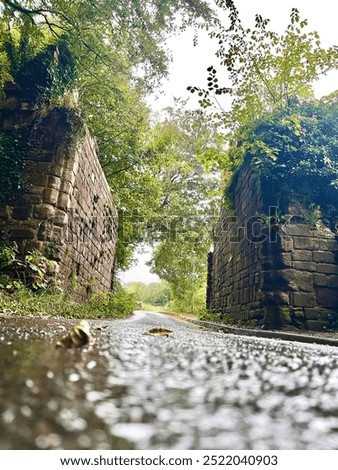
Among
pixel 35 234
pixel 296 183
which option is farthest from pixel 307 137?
pixel 35 234

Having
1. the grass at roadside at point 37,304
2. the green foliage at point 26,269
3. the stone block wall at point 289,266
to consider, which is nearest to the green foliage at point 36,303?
the grass at roadside at point 37,304

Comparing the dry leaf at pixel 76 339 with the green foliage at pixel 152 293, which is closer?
the dry leaf at pixel 76 339

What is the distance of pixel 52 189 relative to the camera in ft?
21.6

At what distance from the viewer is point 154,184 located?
50.0 ft

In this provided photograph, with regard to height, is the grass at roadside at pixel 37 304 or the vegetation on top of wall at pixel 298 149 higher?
the vegetation on top of wall at pixel 298 149

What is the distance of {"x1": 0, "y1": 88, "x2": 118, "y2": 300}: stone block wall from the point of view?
6.41 meters

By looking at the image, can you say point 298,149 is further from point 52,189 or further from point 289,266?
point 52,189

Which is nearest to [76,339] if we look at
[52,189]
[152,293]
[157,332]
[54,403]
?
[54,403]

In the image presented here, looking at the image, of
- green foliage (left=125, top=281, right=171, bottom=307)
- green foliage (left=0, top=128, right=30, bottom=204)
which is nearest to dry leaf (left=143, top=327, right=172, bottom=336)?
green foliage (left=0, top=128, right=30, bottom=204)

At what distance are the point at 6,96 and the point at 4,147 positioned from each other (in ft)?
3.97

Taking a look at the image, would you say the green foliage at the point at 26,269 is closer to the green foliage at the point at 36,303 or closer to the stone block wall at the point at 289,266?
the green foliage at the point at 36,303

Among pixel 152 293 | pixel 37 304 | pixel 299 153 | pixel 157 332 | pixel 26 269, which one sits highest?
pixel 299 153

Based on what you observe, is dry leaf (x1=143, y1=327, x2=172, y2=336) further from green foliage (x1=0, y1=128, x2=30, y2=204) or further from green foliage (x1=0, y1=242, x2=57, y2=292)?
green foliage (x1=0, y1=128, x2=30, y2=204)

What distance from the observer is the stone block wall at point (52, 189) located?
6.41m
